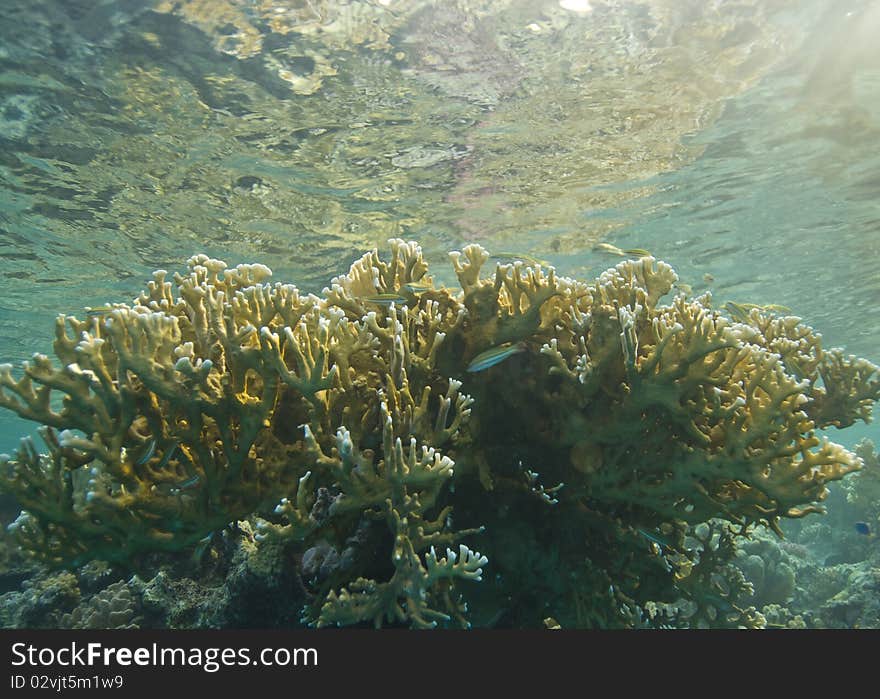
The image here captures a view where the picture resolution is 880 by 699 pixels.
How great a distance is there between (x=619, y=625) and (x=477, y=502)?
157cm

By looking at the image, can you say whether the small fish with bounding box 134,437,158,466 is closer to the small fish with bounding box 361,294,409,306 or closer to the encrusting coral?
the encrusting coral

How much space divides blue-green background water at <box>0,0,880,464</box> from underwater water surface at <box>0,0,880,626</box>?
0.06 metres

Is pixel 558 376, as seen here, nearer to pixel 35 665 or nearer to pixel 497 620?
pixel 497 620

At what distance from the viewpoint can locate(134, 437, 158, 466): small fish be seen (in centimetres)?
318

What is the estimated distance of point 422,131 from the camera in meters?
11.8

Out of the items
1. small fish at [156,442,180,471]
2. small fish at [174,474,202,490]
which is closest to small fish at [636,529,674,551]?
small fish at [174,474,202,490]

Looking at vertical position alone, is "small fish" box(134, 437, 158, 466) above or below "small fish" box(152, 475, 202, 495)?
above

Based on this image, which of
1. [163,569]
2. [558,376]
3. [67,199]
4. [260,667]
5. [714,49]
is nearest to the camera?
[260,667]

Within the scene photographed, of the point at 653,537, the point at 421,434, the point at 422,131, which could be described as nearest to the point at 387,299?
the point at 421,434

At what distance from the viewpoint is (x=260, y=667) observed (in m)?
3.25

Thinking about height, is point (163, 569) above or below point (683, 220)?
below

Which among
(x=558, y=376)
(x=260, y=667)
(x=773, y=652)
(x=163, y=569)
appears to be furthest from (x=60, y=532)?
(x=773, y=652)

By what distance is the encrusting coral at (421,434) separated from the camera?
3.12m

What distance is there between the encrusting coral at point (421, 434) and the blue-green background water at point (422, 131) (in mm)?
7119
